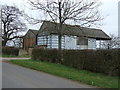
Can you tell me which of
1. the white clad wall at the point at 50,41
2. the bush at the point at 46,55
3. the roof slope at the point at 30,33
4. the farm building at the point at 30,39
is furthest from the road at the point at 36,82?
the roof slope at the point at 30,33

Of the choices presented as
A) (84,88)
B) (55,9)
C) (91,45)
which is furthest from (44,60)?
(91,45)

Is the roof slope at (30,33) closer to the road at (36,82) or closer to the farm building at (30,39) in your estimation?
the farm building at (30,39)

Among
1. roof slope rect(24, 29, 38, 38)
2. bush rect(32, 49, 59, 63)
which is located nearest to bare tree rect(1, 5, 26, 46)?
roof slope rect(24, 29, 38, 38)

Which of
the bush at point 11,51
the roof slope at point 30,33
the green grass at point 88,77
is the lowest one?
the green grass at point 88,77

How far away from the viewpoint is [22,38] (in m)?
53.0

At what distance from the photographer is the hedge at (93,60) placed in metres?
12.4

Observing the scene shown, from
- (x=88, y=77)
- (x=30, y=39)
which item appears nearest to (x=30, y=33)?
(x=30, y=39)

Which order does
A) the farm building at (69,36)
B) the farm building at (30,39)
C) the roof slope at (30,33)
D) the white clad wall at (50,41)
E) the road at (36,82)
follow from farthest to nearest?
the roof slope at (30,33), the farm building at (30,39), the white clad wall at (50,41), the farm building at (69,36), the road at (36,82)

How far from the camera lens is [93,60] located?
14023 millimetres

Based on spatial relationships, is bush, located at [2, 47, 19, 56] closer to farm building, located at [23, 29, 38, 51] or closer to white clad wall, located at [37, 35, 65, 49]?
white clad wall, located at [37, 35, 65, 49]

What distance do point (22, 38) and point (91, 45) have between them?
20.4m

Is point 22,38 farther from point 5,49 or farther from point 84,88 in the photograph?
point 84,88

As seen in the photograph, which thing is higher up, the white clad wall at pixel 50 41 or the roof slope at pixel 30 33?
the roof slope at pixel 30 33

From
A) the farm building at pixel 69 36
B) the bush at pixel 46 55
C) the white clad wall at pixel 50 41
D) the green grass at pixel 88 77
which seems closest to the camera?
the green grass at pixel 88 77
